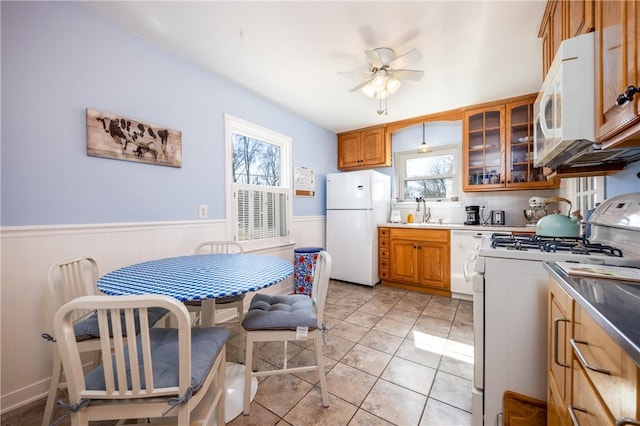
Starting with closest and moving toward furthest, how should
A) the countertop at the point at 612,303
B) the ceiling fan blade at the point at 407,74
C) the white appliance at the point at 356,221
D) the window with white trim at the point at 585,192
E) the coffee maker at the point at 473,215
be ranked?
the countertop at the point at 612,303
the window with white trim at the point at 585,192
the ceiling fan blade at the point at 407,74
the coffee maker at the point at 473,215
the white appliance at the point at 356,221

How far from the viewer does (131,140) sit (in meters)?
Answer: 1.84

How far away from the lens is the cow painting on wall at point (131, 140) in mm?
1660

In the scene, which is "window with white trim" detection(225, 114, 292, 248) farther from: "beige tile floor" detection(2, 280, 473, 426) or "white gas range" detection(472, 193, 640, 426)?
"white gas range" detection(472, 193, 640, 426)

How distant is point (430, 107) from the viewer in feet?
10.5

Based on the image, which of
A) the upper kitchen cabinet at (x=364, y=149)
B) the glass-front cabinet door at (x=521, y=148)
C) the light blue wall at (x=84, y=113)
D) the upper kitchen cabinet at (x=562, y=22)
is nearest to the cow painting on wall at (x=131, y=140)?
the light blue wall at (x=84, y=113)

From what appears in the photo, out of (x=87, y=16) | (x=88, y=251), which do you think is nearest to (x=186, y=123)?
(x=87, y=16)

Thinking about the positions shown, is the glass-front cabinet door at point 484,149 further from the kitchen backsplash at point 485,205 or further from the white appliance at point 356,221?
the white appliance at point 356,221

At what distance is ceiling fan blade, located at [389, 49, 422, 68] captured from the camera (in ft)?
6.17

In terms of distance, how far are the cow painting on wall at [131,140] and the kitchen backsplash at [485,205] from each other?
3.22m

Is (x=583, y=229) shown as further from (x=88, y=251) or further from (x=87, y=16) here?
(x=87, y=16)

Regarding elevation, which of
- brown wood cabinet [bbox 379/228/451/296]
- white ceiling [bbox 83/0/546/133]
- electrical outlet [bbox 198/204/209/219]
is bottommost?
brown wood cabinet [bbox 379/228/451/296]

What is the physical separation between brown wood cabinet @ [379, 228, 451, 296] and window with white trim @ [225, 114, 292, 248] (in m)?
1.53

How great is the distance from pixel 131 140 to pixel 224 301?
1369 millimetres

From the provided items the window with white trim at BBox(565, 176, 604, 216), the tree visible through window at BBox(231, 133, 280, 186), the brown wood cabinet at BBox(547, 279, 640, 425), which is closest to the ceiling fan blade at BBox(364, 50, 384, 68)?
the tree visible through window at BBox(231, 133, 280, 186)
